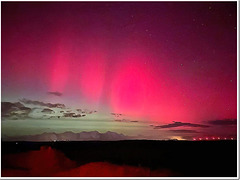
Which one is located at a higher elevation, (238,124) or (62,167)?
(238,124)

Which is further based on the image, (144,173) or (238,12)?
(144,173)

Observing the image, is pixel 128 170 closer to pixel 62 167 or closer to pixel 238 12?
pixel 62 167

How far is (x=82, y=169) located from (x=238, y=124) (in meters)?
8.69

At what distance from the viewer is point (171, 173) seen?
1494 centimetres

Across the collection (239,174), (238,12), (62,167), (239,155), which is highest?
(238,12)

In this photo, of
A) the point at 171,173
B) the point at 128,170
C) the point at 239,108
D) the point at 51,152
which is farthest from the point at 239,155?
the point at 51,152

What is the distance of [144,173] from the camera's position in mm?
14688

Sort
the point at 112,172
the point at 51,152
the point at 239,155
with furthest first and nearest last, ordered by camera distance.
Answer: the point at 51,152 → the point at 112,172 → the point at 239,155

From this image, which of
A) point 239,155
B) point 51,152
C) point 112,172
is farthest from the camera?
point 51,152

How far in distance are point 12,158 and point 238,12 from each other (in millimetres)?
16744

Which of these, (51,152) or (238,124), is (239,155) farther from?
(51,152)

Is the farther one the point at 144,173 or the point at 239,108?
the point at 144,173

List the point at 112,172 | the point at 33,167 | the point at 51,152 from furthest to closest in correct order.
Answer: the point at 51,152 → the point at 33,167 → the point at 112,172

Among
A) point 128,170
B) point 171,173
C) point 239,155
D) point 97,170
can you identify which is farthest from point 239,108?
point 97,170
